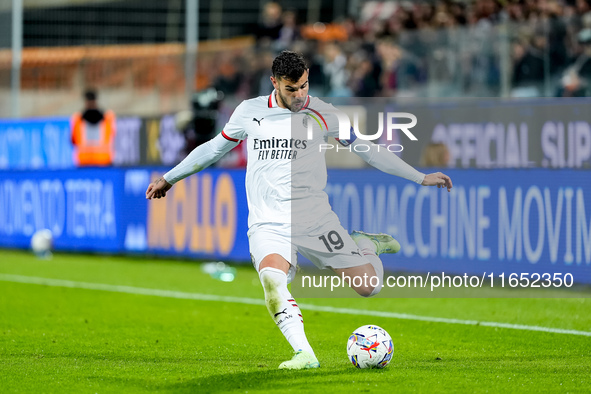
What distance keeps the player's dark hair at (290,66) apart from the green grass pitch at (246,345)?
1.89 metres

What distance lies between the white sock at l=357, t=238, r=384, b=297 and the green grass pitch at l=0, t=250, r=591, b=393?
0.57 meters

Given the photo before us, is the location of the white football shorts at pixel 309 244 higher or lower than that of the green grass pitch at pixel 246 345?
higher

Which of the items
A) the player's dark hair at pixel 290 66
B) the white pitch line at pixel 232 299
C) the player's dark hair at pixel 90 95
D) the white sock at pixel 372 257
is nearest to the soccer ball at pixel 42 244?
the player's dark hair at pixel 90 95

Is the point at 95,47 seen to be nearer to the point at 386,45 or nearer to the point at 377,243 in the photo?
the point at 386,45

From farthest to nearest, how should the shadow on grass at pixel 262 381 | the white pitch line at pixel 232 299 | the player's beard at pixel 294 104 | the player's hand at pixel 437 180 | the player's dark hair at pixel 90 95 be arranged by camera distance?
1. the player's dark hair at pixel 90 95
2. the white pitch line at pixel 232 299
3. the player's hand at pixel 437 180
4. the player's beard at pixel 294 104
5. the shadow on grass at pixel 262 381

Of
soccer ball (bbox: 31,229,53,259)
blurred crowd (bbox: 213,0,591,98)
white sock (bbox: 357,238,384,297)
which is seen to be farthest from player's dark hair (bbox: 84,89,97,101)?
white sock (bbox: 357,238,384,297)

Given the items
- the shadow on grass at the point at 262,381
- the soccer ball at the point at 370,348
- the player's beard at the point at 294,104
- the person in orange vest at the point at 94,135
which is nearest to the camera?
the shadow on grass at the point at 262,381

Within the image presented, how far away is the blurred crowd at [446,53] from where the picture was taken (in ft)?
43.5

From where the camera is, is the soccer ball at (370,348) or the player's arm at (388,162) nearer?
the soccer ball at (370,348)

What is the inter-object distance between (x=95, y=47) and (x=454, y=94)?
876cm

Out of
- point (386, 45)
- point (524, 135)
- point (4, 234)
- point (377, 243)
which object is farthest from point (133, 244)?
point (377, 243)

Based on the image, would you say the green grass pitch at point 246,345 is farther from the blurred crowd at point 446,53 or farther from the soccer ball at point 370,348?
the blurred crowd at point 446,53

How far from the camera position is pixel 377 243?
7645 mm

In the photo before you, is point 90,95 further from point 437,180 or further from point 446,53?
point 437,180
